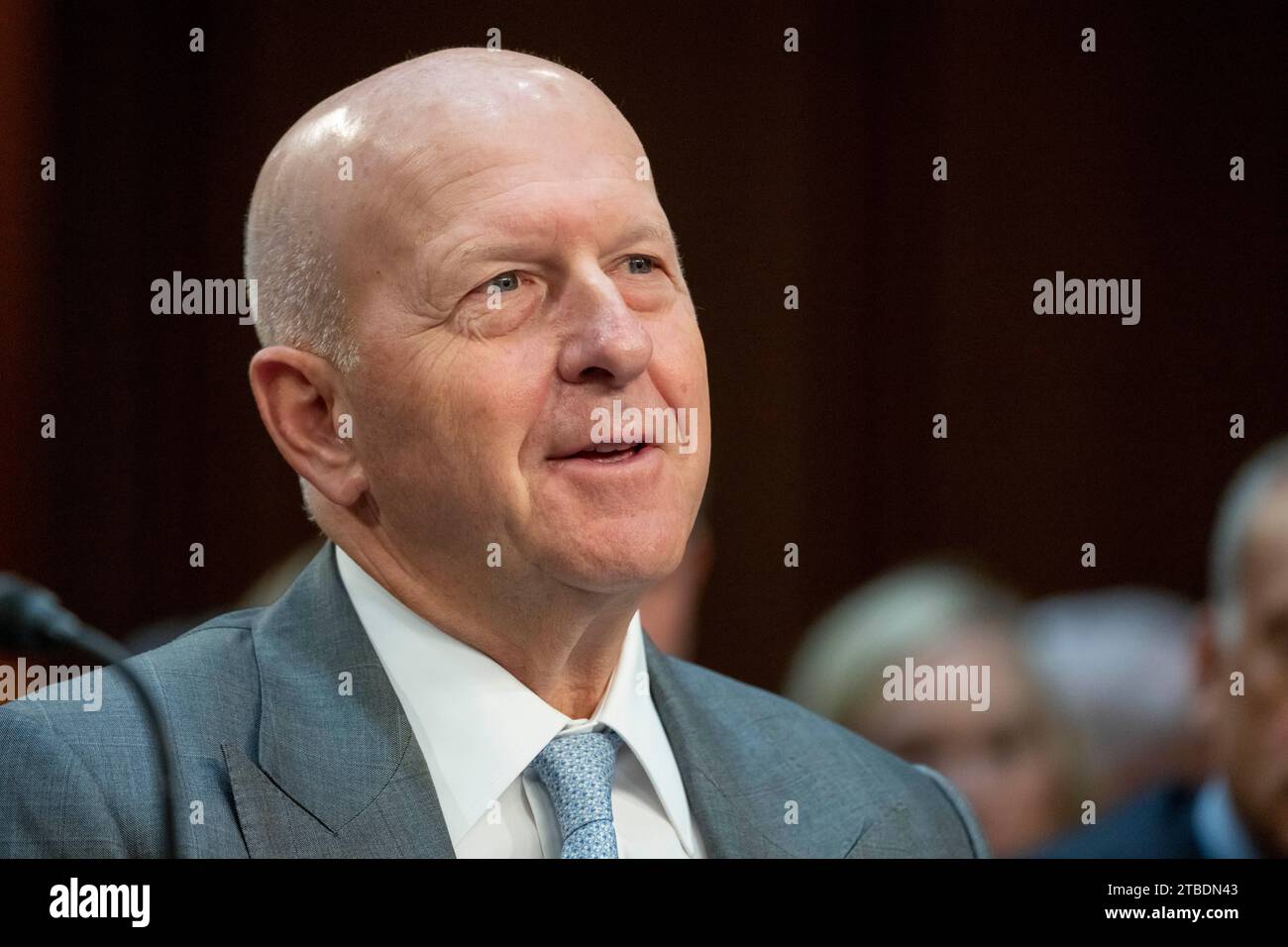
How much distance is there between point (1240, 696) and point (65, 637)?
1613 mm

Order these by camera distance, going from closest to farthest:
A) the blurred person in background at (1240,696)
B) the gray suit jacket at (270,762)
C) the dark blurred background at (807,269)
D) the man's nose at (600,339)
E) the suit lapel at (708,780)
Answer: the gray suit jacket at (270,762), the man's nose at (600,339), the suit lapel at (708,780), the dark blurred background at (807,269), the blurred person in background at (1240,696)

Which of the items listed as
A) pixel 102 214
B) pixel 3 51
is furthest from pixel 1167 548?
pixel 3 51

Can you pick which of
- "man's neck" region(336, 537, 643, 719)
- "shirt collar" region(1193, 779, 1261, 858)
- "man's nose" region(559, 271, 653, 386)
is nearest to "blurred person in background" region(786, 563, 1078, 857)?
"shirt collar" region(1193, 779, 1261, 858)

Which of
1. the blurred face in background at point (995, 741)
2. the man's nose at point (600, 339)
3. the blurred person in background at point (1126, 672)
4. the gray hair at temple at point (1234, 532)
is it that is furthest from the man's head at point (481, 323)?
the gray hair at temple at point (1234, 532)

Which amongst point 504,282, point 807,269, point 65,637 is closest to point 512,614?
point 504,282

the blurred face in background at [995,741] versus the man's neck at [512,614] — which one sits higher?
the man's neck at [512,614]

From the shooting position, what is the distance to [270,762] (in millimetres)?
1798

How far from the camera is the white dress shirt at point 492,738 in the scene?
187 centimetres

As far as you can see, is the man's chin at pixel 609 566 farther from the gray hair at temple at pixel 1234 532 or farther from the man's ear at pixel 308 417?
the gray hair at temple at pixel 1234 532

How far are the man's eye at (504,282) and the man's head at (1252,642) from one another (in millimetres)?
1130

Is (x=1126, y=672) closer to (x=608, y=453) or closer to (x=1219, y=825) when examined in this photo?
(x=1219, y=825)

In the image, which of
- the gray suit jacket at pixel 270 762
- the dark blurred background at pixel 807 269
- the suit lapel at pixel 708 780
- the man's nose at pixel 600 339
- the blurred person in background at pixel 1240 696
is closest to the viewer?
the gray suit jacket at pixel 270 762

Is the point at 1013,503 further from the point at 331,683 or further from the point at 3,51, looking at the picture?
the point at 3,51
